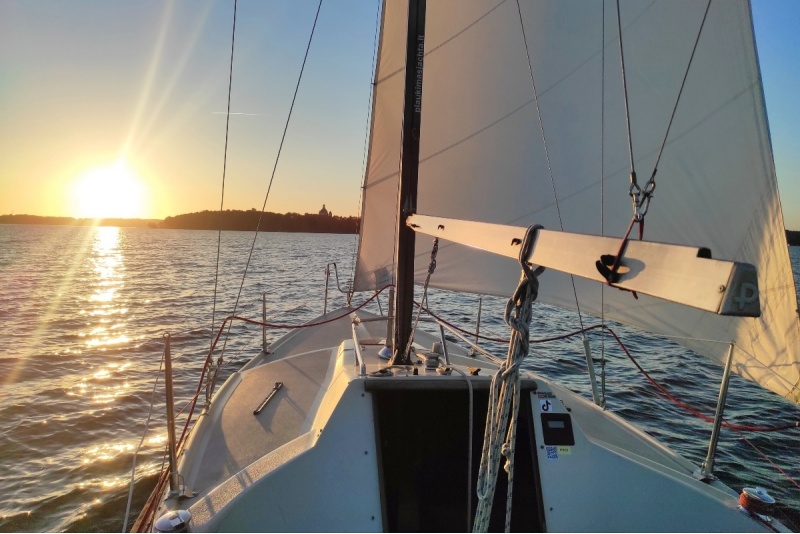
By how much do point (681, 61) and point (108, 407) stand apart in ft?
30.5

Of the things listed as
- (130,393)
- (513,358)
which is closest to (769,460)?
(513,358)

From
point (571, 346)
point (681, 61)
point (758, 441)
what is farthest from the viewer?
point (571, 346)

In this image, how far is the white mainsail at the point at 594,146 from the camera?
429 cm

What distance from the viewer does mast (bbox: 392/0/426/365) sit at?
13.7 ft

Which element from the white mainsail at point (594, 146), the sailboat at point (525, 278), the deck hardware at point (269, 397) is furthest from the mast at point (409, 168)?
the deck hardware at point (269, 397)

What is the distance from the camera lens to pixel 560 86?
574cm

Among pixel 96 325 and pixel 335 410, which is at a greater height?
pixel 335 410

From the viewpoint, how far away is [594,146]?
218 inches

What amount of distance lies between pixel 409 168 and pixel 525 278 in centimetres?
275

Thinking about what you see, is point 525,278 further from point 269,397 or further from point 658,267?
point 269,397

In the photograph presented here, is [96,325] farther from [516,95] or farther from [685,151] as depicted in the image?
[685,151]

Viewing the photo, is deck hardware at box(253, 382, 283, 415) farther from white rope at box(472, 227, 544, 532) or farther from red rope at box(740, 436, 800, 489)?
red rope at box(740, 436, 800, 489)

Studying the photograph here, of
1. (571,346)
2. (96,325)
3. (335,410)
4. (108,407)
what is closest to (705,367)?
(571,346)

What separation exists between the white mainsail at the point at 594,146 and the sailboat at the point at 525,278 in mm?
20
